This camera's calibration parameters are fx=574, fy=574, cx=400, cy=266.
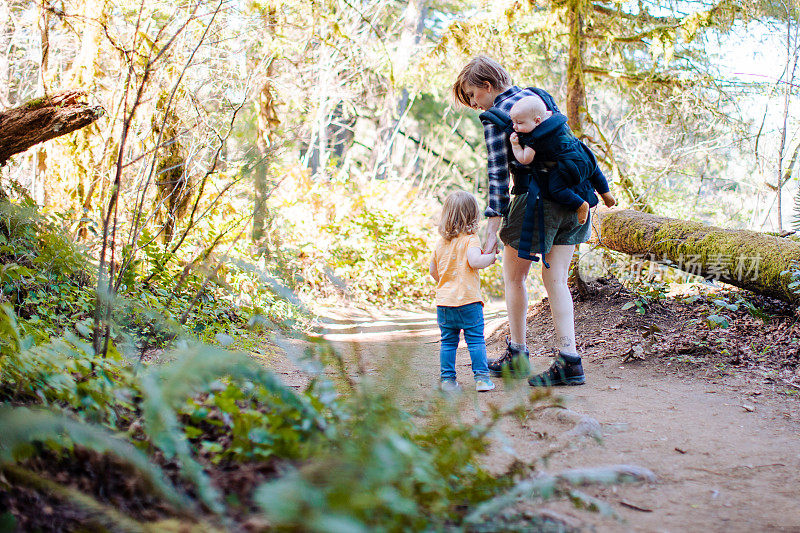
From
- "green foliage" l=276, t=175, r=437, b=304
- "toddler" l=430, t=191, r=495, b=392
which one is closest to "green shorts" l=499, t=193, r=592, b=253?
"toddler" l=430, t=191, r=495, b=392

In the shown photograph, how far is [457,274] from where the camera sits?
147 inches

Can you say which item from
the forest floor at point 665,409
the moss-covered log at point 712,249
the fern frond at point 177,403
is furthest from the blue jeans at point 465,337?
the fern frond at point 177,403

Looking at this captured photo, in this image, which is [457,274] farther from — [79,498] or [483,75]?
[79,498]

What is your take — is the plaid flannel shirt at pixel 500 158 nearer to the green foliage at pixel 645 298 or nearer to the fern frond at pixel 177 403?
the green foliage at pixel 645 298

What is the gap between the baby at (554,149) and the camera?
3.19 meters

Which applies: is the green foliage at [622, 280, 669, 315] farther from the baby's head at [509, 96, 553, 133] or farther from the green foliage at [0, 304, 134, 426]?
the green foliage at [0, 304, 134, 426]

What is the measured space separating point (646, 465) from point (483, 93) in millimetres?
2296

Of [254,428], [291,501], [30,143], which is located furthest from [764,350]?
[30,143]

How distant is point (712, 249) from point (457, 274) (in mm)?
2123

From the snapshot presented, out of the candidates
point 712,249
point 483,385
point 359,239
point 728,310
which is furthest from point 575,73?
point 359,239

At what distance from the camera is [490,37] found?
7574 millimetres

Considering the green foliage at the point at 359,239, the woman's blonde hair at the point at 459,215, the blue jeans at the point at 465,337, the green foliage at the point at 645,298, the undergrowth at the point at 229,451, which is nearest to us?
the undergrowth at the point at 229,451

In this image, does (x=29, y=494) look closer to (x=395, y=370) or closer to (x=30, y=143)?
(x=395, y=370)

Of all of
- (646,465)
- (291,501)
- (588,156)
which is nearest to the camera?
(291,501)
